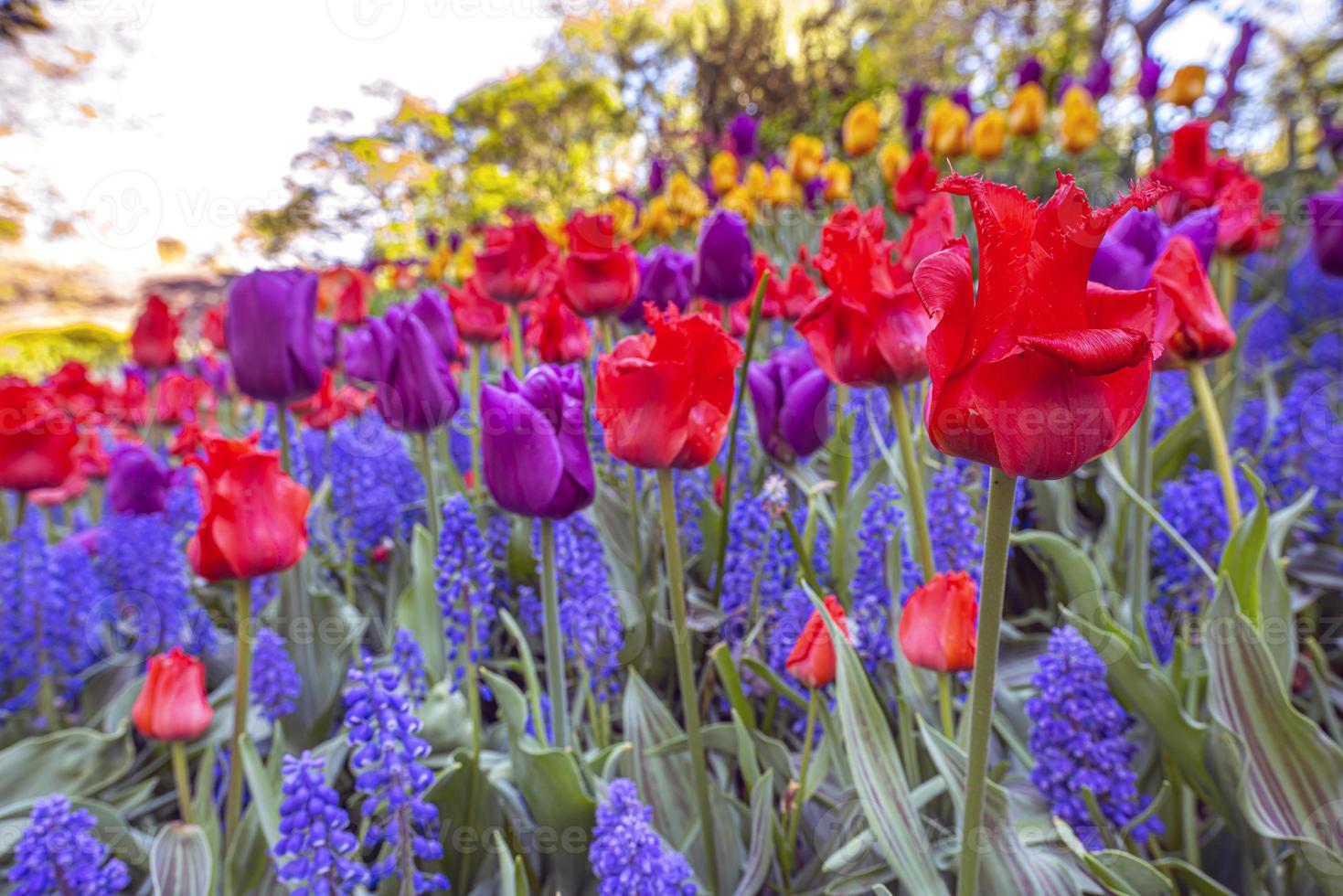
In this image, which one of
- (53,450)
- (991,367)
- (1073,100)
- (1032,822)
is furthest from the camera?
(1073,100)

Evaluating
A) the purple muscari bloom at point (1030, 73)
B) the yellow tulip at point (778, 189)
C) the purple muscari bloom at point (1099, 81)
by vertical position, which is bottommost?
the yellow tulip at point (778, 189)

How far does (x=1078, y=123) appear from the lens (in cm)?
334

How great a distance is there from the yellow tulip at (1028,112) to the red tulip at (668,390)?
126 inches

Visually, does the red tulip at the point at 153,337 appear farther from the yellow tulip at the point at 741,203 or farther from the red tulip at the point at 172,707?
the yellow tulip at the point at 741,203

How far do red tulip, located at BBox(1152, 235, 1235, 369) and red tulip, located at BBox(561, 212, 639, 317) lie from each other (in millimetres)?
939

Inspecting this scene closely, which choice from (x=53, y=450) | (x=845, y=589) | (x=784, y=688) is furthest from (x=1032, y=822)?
(x=53, y=450)

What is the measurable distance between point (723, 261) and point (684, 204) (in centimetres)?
259

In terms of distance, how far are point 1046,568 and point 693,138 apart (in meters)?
7.74

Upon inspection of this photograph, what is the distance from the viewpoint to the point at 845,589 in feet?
4.60

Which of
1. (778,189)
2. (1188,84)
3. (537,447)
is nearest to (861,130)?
(778,189)

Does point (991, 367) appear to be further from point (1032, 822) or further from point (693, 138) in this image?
point (693, 138)

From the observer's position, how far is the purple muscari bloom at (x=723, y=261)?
168 centimetres

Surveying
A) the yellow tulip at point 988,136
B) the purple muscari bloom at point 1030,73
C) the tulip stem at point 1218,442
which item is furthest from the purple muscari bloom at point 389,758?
the purple muscari bloom at point 1030,73

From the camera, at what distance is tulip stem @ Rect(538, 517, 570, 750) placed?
3.30ft
